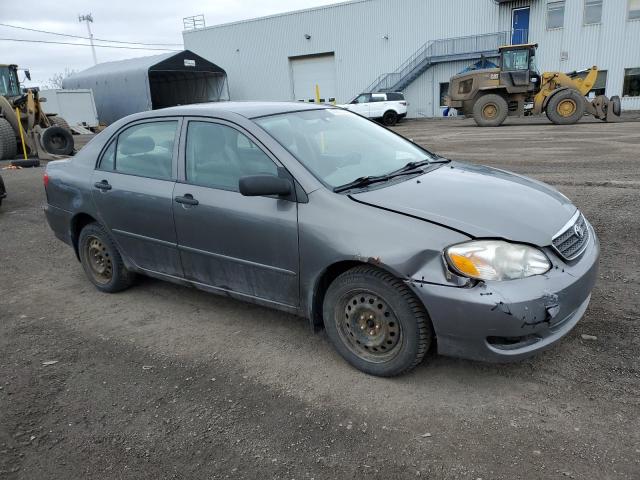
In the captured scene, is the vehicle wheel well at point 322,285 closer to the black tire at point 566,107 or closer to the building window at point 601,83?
the black tire at point 566,107

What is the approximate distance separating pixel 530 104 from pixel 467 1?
11.3 metres

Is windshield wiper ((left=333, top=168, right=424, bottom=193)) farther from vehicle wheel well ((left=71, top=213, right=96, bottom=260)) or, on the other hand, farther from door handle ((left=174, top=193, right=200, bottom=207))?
vehicle wheel well ((left=71, top=213, right=96, bottom=260))

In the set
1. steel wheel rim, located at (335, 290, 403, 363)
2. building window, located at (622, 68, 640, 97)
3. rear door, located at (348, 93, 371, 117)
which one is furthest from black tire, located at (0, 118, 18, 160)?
building window, located at (622, 68, 640, 97)

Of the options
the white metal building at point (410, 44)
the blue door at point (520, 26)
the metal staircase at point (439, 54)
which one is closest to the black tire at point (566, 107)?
the metal staircase at point (439, 54)

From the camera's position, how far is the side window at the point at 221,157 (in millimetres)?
3432

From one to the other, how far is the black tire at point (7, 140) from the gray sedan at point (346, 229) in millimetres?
12280

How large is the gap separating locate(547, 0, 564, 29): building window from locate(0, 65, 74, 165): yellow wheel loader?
24244 mm

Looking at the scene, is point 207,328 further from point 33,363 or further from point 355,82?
point 355,82

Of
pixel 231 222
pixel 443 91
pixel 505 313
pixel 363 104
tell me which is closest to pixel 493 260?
pixel 505 313

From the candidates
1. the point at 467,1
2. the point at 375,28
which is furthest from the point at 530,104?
the point at 375,28

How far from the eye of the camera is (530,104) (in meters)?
20.3

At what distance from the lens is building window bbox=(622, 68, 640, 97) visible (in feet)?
84.9

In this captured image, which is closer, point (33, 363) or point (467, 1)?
point (33, 363)

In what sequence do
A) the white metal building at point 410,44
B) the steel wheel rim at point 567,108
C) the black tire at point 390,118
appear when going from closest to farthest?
the steel wheel rim at point 567,108 < the black tire at point 390,118 < the white metal building at point 410,44
